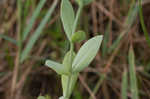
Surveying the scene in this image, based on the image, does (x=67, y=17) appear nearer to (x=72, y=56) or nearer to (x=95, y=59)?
(x=72, y=56)

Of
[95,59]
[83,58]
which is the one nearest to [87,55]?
A: [83,58]

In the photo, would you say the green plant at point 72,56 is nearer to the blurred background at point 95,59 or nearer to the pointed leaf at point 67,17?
the pointed leaf at point 67,17

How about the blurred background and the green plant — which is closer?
the green plant

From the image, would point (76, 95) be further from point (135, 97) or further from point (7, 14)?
point (7, 14)

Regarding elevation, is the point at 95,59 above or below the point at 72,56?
below

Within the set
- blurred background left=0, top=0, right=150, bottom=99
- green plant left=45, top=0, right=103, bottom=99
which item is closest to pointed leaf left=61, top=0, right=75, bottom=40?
green plant left=45, top=0, right=103, bottom=99

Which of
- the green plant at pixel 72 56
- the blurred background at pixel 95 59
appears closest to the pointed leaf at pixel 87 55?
the green plant at pixel 72 56

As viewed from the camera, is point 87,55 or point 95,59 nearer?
point 87,55

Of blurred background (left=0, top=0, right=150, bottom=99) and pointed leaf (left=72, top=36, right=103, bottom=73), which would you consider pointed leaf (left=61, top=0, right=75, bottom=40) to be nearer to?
pointed leaf (left=72, top=36, right=103, bottom=73)
